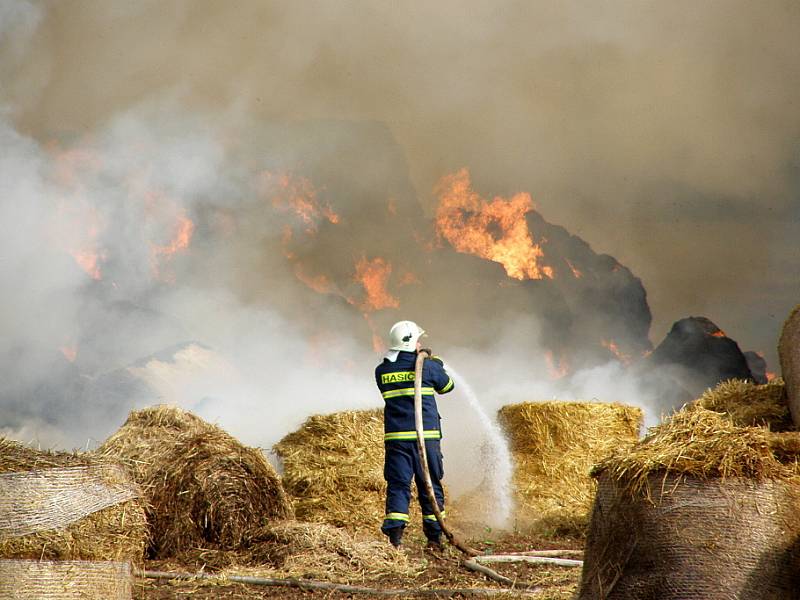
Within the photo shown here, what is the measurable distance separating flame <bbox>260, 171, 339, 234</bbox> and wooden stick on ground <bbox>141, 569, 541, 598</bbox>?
1058 cm

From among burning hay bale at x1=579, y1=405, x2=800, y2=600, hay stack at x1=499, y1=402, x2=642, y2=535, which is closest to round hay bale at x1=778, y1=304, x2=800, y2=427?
burning hay bale at x1=579, y1=405, x2=800, y2=600

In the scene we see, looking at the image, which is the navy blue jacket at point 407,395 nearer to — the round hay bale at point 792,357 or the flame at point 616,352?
the round hay bale at point 792,357

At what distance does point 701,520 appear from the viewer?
4.05 metres

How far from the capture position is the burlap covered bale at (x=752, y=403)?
6.84 m

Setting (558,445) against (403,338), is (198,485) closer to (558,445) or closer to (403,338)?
(403,338)

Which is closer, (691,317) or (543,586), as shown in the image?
(543,586)

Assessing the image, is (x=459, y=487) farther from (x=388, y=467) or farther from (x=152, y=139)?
(x=152, y=139)

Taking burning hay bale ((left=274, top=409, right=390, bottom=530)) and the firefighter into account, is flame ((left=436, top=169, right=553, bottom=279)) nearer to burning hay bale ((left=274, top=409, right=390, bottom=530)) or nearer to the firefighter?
burning hay bale ((left=274, top=409, right=390, bottom=530))

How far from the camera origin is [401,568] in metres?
6.39

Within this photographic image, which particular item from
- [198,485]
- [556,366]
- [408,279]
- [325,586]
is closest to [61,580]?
[325,586]

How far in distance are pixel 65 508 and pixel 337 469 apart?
15.0 ft

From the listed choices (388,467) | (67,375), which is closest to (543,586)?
(388,467)

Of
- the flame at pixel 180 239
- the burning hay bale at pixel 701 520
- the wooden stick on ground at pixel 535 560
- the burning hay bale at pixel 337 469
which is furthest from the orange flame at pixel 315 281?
the burning hay bale at pixel 701 520

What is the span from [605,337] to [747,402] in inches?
355
